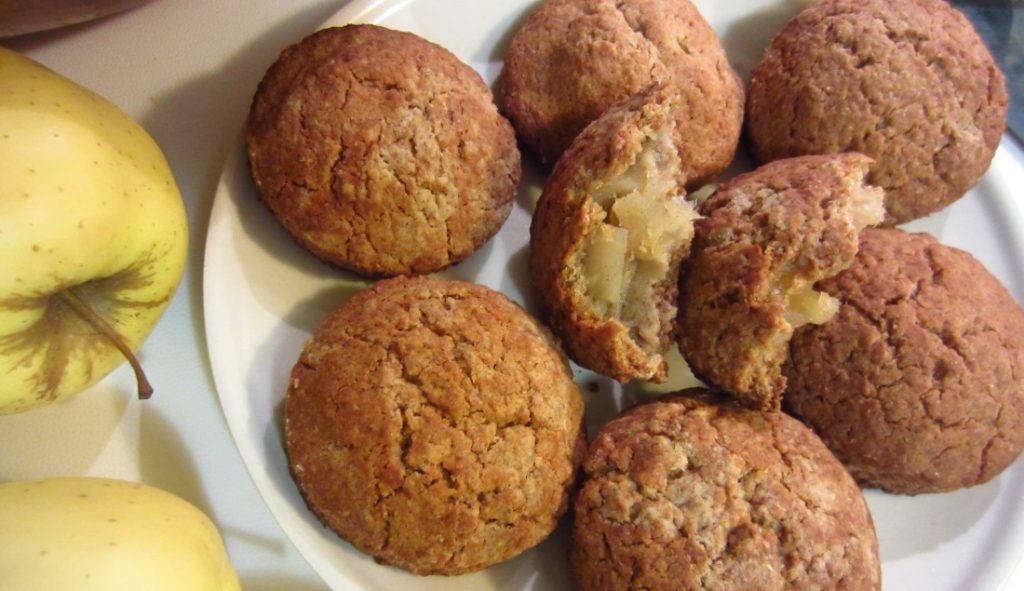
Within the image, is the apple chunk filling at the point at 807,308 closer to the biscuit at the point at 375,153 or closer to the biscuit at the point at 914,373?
the biscuit at the point at 914,373

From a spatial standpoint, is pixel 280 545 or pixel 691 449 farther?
pixel 280 545

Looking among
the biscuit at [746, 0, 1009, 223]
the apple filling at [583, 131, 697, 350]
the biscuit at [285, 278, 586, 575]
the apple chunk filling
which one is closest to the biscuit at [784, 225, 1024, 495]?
the apple chunk filling

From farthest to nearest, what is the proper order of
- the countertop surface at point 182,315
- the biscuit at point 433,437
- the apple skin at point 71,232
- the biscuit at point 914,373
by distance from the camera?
1. the countertop surface at point 182,315
2. the biscuit at point 914,373
3. the biscuit at point 433,437
4. the apple skin at point 71,232

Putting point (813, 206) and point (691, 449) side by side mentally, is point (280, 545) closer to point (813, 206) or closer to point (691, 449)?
point (691, 449)

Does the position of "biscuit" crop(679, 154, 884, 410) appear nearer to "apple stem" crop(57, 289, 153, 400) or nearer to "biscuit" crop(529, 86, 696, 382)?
"biscuit" crop(529, 86, 696, 382)

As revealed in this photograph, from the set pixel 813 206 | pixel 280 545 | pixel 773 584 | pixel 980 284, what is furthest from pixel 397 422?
pixel 980 284

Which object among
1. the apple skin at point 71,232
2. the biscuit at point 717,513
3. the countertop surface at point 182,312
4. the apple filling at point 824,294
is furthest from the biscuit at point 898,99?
the apple skin at point 71,232
